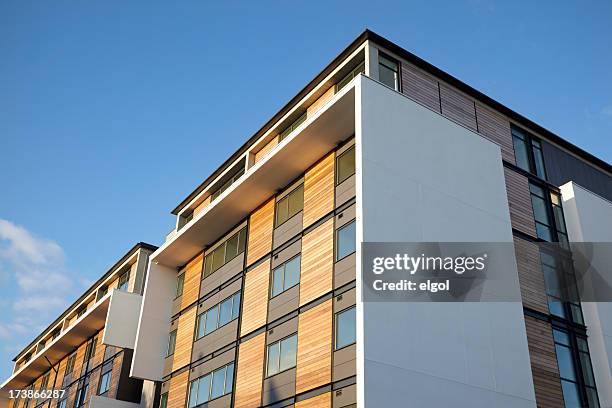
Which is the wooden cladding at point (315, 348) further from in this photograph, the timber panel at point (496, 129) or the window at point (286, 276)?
the timber panel at point (496, 129)

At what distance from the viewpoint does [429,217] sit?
2331cm

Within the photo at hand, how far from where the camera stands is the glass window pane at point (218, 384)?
90.8 ft

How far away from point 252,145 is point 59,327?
27.6m

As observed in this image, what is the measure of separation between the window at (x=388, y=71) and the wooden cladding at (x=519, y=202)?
5800mm

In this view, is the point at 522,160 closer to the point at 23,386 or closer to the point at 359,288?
the point at 359,288

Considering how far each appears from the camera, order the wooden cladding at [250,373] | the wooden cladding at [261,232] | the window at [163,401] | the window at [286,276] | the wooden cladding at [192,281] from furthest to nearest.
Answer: the wooden cladding at [192,281] → the window at [163,401] → the wooden cladding at [261,232] → the window at [286,276] → the wooden cladding at [250,373]

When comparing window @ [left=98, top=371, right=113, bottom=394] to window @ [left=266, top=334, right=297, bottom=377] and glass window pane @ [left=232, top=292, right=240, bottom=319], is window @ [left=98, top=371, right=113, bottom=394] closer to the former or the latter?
glass window pane @ [left=232, top=292, right=240, bottom=319]

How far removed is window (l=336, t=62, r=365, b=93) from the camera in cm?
2627

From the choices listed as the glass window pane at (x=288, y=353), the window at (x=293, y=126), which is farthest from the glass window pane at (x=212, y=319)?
the window at (x=293, y=126)

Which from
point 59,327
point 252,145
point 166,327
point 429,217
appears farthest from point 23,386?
point 429,217

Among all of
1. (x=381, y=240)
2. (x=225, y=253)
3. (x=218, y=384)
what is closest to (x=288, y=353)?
(x=218, y=384)

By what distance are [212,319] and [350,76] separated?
12233 millimetres

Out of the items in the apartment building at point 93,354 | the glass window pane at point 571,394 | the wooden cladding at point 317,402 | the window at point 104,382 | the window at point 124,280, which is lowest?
the wooden cladding at point 317,402

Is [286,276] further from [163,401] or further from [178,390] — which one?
[163,401]
